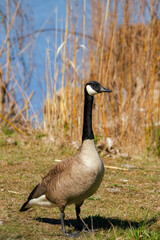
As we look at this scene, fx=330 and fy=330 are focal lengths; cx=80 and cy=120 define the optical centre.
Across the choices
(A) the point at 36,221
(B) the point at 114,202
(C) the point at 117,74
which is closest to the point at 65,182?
(A) the point at 36,221

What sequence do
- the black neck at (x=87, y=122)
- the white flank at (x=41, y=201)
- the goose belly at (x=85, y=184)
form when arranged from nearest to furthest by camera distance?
1. the goose belly at (x=85, y=184)
2. the black neck at (x=87, y=122)
3. the white flank at (x=41, y=201)

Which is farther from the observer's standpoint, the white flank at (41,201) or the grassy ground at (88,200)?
the white flank at (41,201)

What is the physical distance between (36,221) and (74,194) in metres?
0.90

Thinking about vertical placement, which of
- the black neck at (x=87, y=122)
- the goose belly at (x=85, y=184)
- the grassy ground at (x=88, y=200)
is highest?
the black neck at (x=87, y=122)

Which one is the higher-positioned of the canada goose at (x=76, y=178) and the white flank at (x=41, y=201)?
the canada goose at (x=76, y=178)

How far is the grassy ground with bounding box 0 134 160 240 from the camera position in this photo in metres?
3.59

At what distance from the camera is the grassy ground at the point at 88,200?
11.8 ft

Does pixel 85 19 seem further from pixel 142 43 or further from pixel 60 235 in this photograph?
pixel 60 235

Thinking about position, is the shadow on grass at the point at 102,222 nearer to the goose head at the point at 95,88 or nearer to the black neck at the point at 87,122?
the black neck at the point at 87,122

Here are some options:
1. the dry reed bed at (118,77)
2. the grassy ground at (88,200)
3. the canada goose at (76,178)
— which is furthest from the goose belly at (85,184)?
the dry reed bed at (118,77)

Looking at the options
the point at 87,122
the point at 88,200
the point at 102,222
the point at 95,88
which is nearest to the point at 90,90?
the point at 95,88

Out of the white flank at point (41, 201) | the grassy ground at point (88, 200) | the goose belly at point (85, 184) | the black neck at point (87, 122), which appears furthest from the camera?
the white flank at point (41, 201)

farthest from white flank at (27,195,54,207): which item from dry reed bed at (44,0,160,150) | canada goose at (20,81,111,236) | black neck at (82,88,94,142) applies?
dry reed bed at (44,0,160,150)

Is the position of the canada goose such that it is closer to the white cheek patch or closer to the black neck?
the black neck
